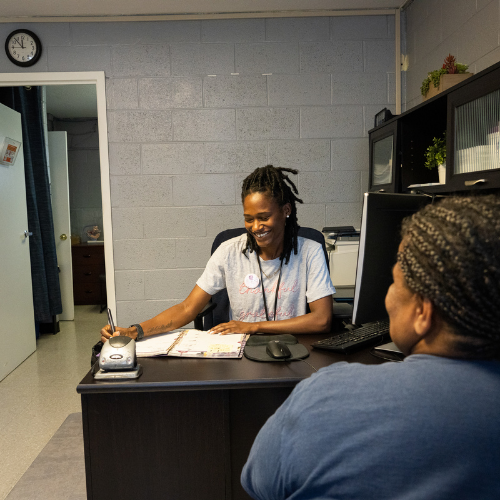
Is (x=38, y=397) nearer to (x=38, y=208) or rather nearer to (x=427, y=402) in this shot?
(x=38, y=208)

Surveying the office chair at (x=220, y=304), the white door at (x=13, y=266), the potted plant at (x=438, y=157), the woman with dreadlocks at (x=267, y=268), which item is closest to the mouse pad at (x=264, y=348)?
the woman with dreadlocks at (x=267, y=268)

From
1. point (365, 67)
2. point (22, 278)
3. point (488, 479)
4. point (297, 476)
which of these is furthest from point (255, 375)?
point (22, 278)

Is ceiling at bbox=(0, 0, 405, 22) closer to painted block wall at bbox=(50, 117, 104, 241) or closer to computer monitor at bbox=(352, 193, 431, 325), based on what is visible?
computer monitor at bbox=(352, 193, 431, 325)

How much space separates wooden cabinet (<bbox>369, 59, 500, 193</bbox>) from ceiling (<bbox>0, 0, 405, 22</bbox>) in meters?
1.18

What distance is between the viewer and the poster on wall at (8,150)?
136 inches

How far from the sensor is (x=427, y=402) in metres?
0.58

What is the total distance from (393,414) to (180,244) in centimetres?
290

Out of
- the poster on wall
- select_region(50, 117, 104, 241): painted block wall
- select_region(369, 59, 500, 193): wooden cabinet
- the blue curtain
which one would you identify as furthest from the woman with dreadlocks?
select_region(50, 117, 104, 241): painted block wall

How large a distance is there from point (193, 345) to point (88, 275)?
4.90 m

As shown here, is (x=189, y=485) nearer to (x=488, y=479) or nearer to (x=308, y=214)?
(x=488, y=479)

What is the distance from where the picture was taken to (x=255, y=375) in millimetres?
1289

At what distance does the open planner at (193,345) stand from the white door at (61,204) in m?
3.88

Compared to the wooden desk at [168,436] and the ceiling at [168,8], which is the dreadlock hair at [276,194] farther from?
the ceiling at [168,8]

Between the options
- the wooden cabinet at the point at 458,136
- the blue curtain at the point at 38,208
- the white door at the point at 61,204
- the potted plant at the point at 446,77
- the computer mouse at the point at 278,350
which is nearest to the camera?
the computer mouse at the point at 278,350
